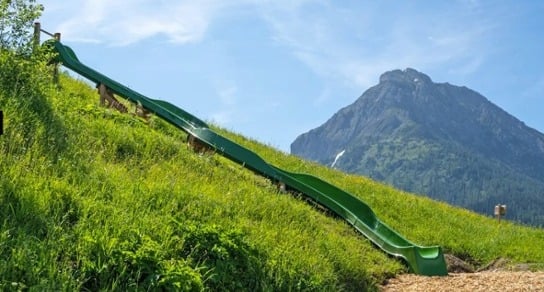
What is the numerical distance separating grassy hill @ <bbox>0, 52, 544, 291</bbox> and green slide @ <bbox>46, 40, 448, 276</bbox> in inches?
15.1

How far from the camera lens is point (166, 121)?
17141mm

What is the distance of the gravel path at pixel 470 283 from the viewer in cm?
1048

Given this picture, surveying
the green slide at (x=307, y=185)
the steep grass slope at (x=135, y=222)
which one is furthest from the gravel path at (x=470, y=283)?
the green slide at (x=307, y=185)

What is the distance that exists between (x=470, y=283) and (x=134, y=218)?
6.19 m

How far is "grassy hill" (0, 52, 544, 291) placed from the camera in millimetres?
6242

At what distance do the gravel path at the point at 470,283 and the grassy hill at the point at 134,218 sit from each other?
38cm

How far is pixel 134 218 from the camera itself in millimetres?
7527

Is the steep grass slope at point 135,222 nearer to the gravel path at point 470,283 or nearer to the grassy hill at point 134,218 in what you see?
the grassy hill at point 134,218

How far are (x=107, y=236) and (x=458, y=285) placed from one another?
651cm

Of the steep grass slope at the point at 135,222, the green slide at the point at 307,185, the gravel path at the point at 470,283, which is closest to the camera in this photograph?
the steep grass slope at the point at 135,222

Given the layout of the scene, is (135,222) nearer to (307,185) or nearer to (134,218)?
(134,218)

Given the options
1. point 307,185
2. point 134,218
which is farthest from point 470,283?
point 134,218

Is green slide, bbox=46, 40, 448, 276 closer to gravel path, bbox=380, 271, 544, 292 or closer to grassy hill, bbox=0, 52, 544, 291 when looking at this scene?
grassy hill, bbox=0, 52, 544, 291

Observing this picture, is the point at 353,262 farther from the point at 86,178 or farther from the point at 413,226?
the point at 413,226
